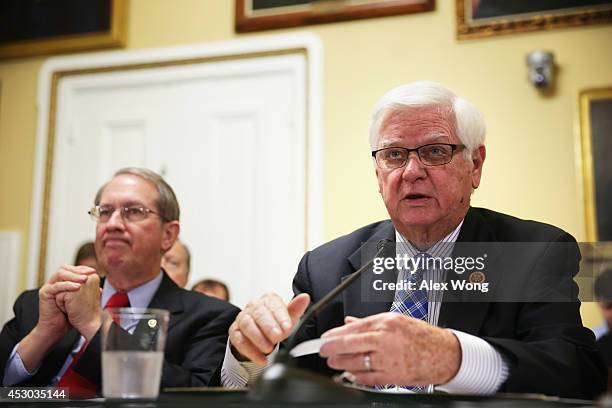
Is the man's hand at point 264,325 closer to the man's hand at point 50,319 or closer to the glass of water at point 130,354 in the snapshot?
the glass of water at point 130,354

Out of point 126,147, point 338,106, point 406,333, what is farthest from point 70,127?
point 406,333

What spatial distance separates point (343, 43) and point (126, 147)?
134 centimetres

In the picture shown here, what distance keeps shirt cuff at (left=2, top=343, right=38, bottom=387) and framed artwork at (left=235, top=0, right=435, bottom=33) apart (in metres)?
2.44

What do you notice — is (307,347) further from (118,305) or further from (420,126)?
(118,305)

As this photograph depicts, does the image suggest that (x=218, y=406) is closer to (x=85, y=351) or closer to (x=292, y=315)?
(x=292, y=315)

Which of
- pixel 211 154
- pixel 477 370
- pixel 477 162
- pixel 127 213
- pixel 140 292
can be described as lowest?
pixel 477 370

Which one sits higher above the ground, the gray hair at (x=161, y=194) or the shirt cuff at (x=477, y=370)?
the gray hair at (x=161, y=194)

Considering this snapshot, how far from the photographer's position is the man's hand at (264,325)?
147 centimetres

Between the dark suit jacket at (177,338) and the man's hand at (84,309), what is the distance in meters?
0.05

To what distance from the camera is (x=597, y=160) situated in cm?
355

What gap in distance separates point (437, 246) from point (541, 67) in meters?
2.03

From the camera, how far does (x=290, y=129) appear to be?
4.00m

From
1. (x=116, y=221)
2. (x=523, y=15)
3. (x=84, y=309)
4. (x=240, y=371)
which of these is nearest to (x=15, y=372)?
(x=84, y=309)

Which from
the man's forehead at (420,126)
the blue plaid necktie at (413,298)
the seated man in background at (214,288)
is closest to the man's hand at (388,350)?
the blue plaid necktie at (413,298)
